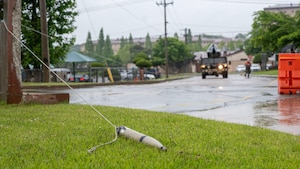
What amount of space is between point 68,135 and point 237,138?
2.34 meters

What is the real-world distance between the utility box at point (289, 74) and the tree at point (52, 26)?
17438mm

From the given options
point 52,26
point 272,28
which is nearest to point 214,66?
point 272,28

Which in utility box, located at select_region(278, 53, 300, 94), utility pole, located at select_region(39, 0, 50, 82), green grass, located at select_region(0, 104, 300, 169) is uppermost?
utility pole, located at select_region(39, 0, 50, 82)

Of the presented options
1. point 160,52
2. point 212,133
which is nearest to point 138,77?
point 212,133

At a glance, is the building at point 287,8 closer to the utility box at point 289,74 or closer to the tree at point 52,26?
the tree at point 52,26

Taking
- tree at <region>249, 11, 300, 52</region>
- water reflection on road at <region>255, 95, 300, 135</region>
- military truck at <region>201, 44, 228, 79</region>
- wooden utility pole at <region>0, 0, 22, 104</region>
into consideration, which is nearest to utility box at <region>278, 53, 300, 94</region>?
water reflection on road at <region>255, 95, 300, 135</region>

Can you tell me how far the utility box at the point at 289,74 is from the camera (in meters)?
16.0

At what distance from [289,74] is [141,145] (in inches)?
478

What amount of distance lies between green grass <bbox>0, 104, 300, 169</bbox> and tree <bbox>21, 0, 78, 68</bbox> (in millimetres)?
22317

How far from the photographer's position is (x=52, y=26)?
1141 inches

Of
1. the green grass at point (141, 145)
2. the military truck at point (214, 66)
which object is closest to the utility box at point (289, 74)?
the green grass at point (141, 145)

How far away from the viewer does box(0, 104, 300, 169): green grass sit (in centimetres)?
441

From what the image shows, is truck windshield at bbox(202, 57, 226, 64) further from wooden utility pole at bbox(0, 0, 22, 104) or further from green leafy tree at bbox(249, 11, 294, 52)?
wooden utility pole at bbox(0, 0, 22, 104)

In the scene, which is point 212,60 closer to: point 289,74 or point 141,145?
point 289,74
